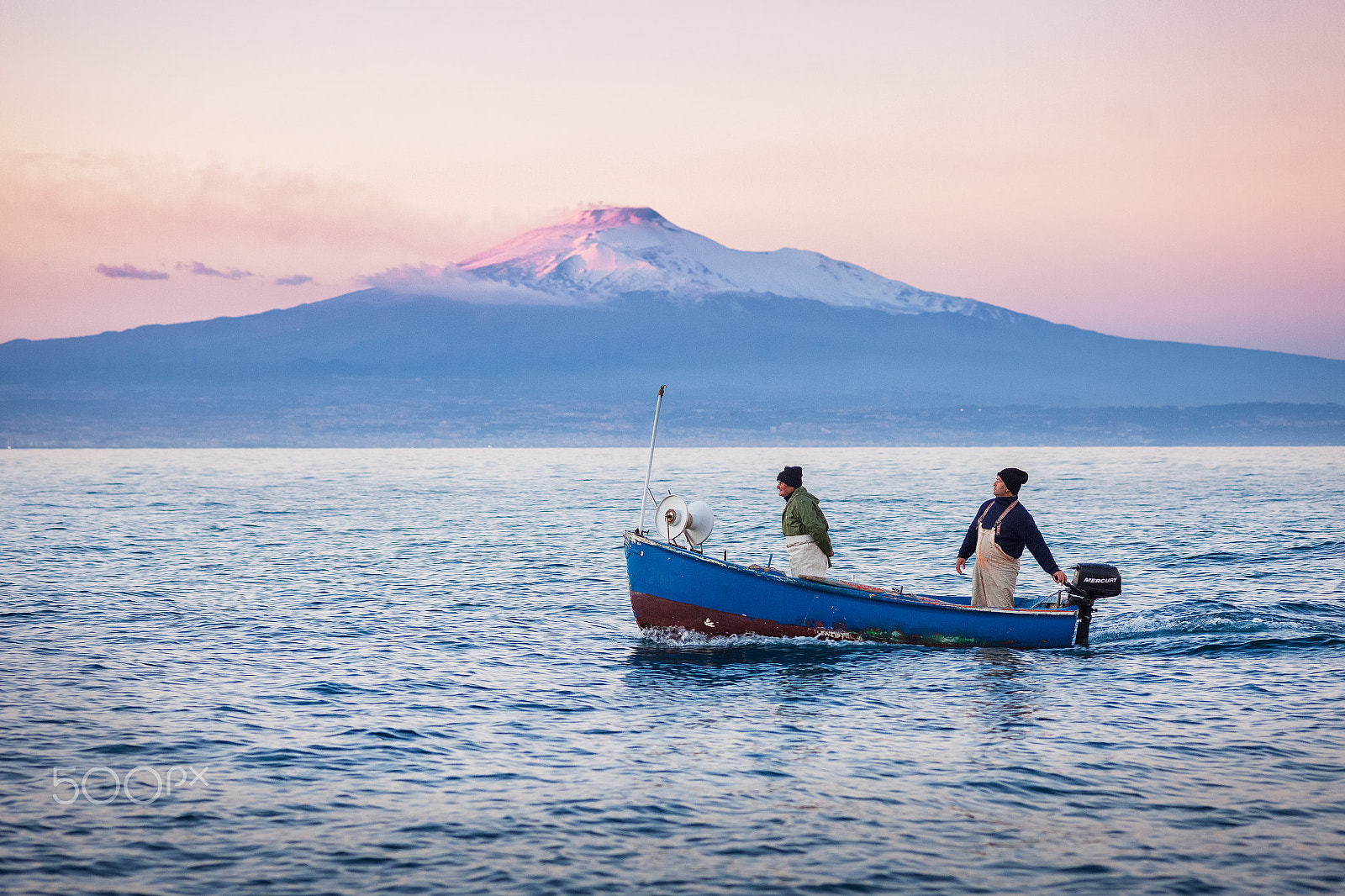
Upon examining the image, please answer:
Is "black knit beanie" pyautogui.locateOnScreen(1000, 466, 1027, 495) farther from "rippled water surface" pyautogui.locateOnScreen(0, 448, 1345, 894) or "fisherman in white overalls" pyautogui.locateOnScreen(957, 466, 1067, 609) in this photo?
"rippled water surface" pyautogui.locateOnScreen(0, 448, 1345, 894)

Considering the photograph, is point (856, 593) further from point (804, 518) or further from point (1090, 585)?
point (1090, 585)

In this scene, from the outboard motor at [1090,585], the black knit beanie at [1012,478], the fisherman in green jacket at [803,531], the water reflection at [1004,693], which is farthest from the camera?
the outboard motor at [1090,585]

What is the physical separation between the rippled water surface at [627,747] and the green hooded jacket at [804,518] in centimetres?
174

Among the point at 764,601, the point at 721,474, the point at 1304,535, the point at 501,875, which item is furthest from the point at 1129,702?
the point at 721,474

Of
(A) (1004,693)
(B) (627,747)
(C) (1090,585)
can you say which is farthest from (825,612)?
(B) (627,747)

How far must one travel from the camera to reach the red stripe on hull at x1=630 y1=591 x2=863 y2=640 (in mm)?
18516

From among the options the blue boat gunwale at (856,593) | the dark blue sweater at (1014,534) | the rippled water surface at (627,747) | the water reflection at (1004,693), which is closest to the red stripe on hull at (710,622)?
the rippled water surface at (627,747)

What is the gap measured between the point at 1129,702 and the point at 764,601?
A: 5436 millimetres

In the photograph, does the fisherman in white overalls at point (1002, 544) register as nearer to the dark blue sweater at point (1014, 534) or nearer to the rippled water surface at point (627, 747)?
the dark blue sweater at point (1014, 534)

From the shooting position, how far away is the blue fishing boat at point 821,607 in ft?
60.0

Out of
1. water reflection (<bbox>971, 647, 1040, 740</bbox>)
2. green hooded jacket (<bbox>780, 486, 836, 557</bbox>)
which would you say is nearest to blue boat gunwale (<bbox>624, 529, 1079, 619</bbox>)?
green hooded jacket (<bbox>780, 486, 836, 557</bbox>)

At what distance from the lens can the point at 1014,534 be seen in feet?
57.4

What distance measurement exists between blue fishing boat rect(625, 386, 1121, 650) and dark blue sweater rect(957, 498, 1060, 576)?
1064 millimetres

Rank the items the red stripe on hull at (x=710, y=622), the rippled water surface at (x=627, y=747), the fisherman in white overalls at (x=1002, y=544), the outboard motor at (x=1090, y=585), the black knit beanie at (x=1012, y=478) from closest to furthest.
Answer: the rippled water surface at (x=627, y=747)
the black knit beanie at (x=1012, y=478)
the fisherman in white overalls at (x=1002, y=544)
the outboard motor at (x=1090, y=585)
the red stripe on hull at (x=710, y=622)
